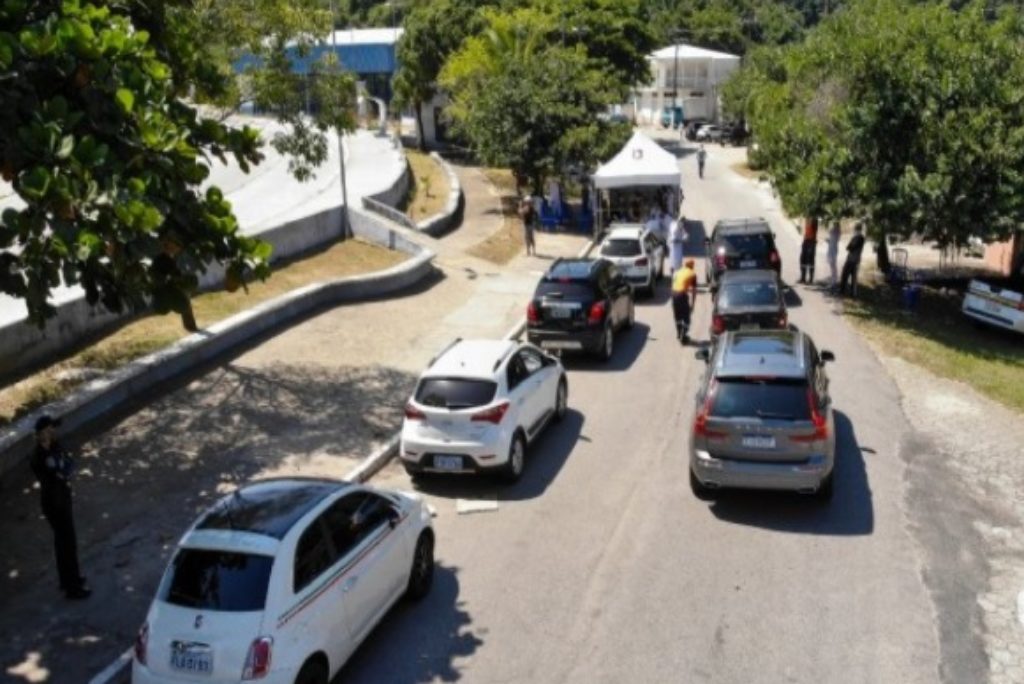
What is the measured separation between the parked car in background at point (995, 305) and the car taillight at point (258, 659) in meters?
18.9

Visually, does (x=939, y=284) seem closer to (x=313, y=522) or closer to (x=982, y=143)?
(x=982, y=143)

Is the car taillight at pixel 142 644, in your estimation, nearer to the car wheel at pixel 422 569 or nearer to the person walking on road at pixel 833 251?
the car wheel at pixel 422 569

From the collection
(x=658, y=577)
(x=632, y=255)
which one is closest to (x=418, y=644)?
(x=658, y=577)

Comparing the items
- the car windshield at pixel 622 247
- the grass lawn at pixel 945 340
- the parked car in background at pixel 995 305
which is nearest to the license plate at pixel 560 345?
the car windshield at pixel 622 247

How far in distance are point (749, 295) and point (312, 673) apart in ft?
41.6

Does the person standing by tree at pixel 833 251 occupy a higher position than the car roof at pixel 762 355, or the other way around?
the car roof at pixel 762 355

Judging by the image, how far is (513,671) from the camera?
8.35 metres

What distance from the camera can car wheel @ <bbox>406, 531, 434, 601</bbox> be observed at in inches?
371

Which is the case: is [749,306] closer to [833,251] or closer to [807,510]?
[807,510]

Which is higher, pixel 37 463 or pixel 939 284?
pixel 37 463

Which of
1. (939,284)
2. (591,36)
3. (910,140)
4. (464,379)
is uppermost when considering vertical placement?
(591,36)

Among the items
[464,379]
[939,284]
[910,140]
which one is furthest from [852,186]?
[464,379]

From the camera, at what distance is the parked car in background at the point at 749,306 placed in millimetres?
17828

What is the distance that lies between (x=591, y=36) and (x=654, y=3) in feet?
238
